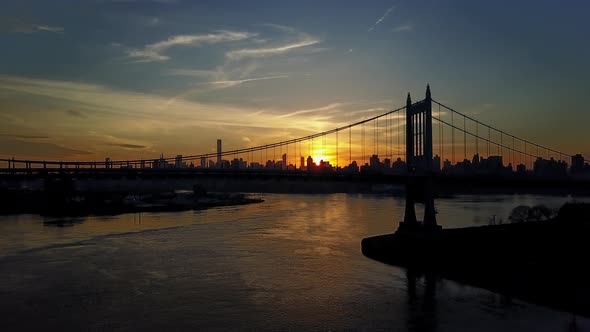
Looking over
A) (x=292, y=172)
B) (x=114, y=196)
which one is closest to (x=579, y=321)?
(x=292, y=172)

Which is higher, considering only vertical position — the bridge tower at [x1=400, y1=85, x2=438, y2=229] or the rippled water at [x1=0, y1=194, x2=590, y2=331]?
the bridge tower at [x1=400, y1=85, x2=438, y2=229]

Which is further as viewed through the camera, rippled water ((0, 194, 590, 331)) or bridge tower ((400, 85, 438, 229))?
bridge tower ((400, 85, 438, 229))

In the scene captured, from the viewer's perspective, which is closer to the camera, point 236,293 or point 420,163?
point 236,293

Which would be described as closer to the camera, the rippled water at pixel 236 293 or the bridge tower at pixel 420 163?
the rippled water at pixel 236 293

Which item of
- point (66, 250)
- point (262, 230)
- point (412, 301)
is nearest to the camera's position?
point (412, 301)

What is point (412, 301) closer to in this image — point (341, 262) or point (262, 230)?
point (341, 262)

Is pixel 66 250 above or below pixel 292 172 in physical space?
below

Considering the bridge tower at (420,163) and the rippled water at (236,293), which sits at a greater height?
the bridge tower at (420,163)

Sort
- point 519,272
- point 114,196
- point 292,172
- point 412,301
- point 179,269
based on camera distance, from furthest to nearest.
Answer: point 114,196
point 292,172
point 179,269
point 519,272
point 412,301
